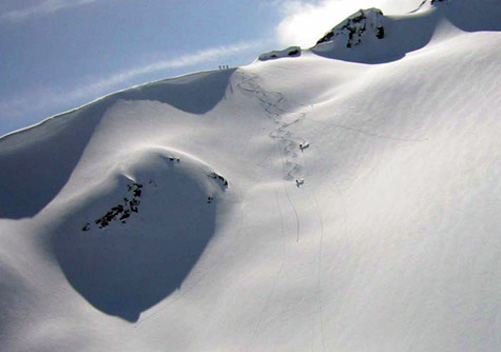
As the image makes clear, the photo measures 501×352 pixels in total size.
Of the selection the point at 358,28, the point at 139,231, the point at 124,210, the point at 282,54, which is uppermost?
the point at 358,28

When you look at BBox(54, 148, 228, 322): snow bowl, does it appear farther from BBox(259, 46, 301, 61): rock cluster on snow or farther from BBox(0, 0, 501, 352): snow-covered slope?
BBox(259, 46, 301, 61): rock cluster on snow

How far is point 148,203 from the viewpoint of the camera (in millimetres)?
19734

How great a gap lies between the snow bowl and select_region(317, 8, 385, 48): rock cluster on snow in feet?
65.6

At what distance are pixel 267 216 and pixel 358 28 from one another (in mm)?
23172

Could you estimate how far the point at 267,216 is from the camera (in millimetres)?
18625

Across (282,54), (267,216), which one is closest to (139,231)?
(267,216)

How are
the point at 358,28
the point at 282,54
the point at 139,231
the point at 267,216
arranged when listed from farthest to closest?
the point at 358,28 < the point at 282,54 < the point at 139,231 < the point at 267,216

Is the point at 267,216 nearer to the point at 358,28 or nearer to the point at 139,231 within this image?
the point at 139,231

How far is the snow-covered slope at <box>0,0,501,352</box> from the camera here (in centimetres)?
1260

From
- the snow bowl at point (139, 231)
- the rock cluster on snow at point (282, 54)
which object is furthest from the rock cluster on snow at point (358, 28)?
the snow bowl at point (139, 231)

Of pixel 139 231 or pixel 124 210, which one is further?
pixel 124 210

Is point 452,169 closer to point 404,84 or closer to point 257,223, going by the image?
point 257,223

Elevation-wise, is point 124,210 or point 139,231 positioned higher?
point 124,210

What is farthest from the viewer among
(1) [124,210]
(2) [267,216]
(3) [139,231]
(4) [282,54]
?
(4) [282,54]
